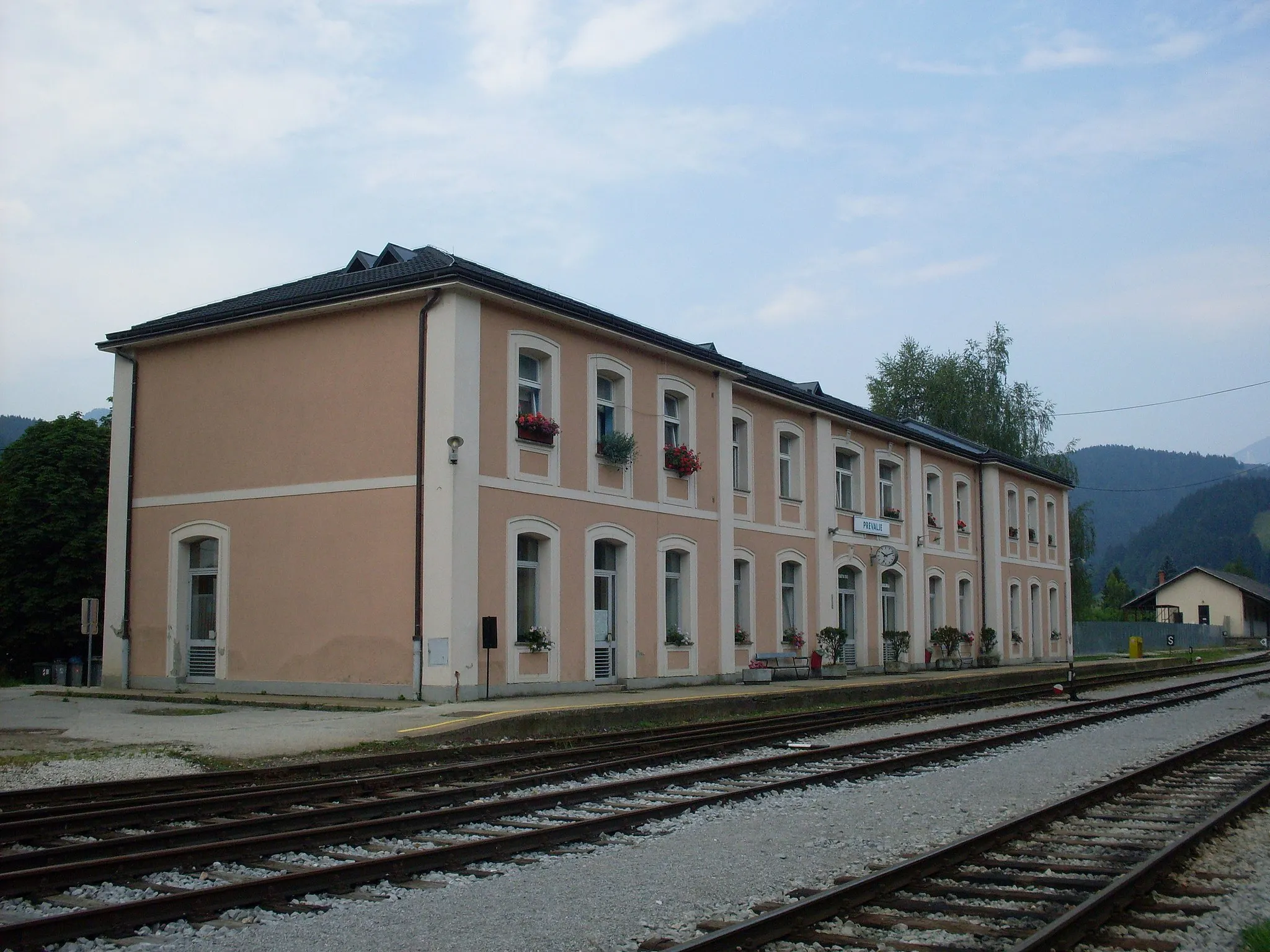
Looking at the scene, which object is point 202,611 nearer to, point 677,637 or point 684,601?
point 677,637

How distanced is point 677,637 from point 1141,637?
44.2 m

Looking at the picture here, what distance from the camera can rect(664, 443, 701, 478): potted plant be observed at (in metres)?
23.1

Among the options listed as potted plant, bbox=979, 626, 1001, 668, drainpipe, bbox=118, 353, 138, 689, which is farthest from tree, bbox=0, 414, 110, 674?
potted plant, bbox=979, 626, 1001, 668

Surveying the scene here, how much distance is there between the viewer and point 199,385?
2161 cm

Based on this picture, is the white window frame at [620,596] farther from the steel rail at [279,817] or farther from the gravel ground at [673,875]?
the gravel ground at [673,875]

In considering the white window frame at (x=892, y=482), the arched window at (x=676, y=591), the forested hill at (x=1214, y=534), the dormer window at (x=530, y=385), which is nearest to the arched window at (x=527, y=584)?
the dormer window at (x=530, y=385)

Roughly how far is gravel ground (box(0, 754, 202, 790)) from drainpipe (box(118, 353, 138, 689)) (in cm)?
1042

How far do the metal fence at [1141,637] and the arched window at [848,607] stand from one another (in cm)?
2341

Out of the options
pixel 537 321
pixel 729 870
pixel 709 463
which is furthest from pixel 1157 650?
pixel 729 870

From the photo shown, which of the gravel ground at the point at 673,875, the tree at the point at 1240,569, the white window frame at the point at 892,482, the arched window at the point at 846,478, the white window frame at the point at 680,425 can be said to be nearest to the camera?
the gravel ground at the point at 673,875

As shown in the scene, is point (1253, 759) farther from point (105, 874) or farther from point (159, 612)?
point (159, 612)

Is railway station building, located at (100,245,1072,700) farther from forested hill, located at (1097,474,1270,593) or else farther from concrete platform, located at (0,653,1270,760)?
forested hill, located at (1097,474,1270,593)

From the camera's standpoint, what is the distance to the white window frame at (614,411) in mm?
21094

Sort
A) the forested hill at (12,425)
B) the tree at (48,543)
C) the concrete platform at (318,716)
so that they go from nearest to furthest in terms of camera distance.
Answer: the concrete platform at (318,716), the tree at (48,543), the forested hill at (12,425)
